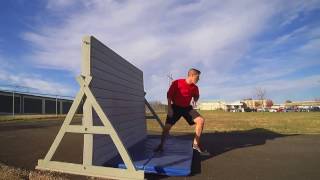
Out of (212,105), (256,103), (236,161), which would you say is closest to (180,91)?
(236,161)

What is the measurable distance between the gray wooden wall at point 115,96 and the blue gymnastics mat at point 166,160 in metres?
0.44

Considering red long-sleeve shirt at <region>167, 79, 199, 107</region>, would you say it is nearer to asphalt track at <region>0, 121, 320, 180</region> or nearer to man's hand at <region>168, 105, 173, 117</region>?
man's hand at <region>168, 105, 173, 117</region>

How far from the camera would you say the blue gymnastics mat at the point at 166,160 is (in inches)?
198

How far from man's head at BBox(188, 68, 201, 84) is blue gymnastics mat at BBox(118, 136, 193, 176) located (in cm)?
149

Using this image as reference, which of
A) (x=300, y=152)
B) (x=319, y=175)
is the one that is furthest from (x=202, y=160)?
(x=300, y=152)

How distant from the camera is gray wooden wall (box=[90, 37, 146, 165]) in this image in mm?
5387

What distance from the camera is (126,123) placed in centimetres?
725

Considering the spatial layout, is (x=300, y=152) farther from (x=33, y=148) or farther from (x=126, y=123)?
(x=33, y=148)

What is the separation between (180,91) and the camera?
7258mm

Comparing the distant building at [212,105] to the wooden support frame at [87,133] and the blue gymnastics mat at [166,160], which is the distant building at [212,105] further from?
the wooden support frame at [87,133]

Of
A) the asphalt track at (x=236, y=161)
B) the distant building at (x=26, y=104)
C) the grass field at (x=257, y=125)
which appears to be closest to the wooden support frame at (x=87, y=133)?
the asphalt track at (x=236, y=161)

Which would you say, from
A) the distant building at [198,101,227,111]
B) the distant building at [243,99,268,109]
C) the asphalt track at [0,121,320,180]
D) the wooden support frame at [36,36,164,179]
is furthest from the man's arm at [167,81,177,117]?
the distant building at [198,101,227,111]

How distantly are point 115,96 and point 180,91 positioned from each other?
58.7 inches

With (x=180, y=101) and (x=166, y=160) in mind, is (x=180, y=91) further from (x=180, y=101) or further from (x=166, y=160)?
(x=166, y=160)
